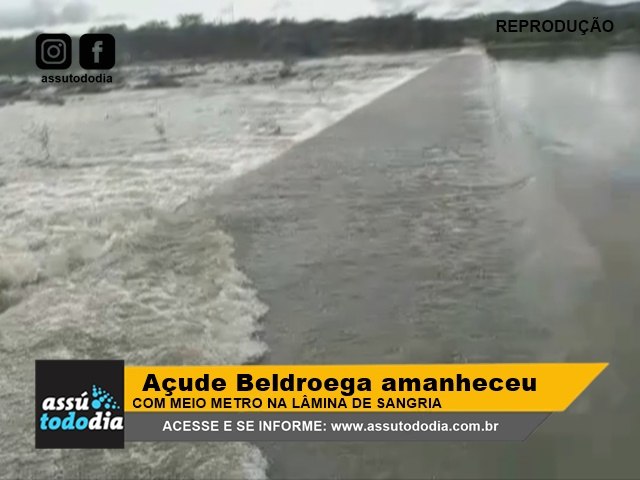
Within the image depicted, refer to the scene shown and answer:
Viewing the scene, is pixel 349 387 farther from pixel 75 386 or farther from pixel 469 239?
pixel 75 386

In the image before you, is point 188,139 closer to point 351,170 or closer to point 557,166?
point 351,170

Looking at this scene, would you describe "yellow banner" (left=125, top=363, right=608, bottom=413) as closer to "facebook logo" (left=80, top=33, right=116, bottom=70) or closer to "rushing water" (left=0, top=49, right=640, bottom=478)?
"rushing water" (left=0, top=49, right=640, bottom=478)

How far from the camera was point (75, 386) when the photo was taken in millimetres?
1569

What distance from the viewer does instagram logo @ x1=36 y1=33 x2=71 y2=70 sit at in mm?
1579

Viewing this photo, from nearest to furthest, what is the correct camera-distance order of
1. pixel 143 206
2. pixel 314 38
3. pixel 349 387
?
pixel 349 387
pixel 314 38
pixel 143 206

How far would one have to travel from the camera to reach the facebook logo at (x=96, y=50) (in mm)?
1586

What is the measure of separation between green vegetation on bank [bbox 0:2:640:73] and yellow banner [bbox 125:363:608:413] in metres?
0.78

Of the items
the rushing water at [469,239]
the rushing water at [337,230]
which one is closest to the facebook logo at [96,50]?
the rushing water at [337,230]

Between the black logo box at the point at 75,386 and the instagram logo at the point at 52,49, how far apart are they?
2.34 ft

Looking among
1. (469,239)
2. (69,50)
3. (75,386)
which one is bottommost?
(75,386)

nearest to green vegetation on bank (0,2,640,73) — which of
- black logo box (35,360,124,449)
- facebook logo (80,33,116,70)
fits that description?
facebook logo (80,33,116,70)


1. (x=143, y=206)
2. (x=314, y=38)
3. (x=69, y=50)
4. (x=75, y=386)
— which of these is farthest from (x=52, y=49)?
(x=75, y=386)

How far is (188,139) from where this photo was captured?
5.89 feet

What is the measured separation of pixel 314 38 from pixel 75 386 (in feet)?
3.40
